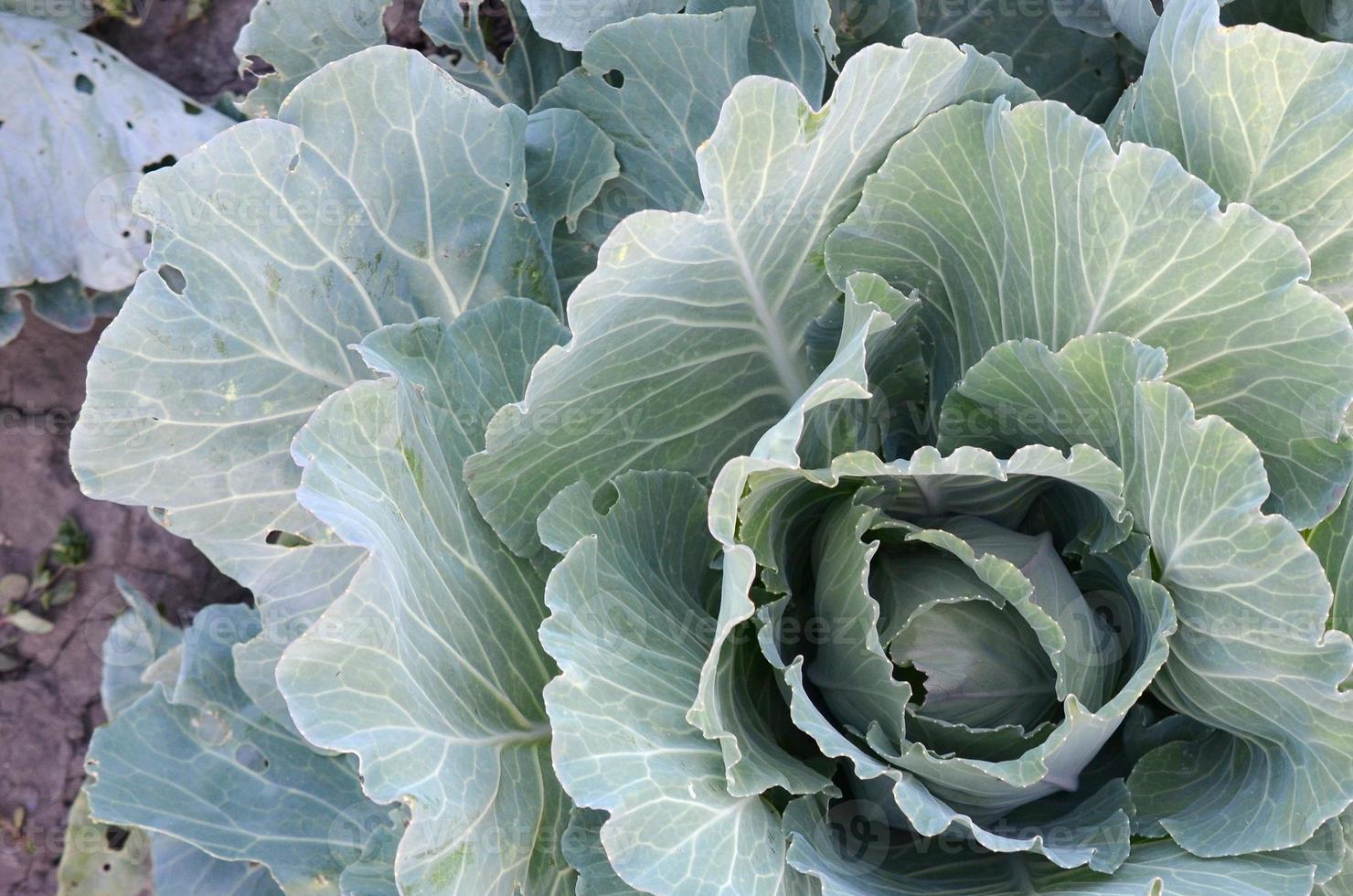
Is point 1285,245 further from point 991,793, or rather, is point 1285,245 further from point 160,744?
point 160,744

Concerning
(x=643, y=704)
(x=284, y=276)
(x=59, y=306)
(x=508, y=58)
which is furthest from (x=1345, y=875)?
(x=59, y=306)

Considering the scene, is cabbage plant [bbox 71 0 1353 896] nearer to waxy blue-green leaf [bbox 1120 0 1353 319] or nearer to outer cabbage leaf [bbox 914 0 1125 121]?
waxy blue-green leaf [bbox 1120 0 1353 319]

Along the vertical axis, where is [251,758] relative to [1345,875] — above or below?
below

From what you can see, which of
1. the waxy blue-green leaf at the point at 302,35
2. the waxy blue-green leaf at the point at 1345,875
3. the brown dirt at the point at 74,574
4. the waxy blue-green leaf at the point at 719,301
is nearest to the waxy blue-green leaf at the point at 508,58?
the waxy blue-green leaf at the point at 302,35

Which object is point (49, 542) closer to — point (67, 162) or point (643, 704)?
point (67, 162)

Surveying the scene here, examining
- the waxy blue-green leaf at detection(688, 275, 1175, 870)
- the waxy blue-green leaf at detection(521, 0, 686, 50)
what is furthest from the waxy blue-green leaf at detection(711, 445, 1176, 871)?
the waxy blue-green leaf at detection(521, 0, 686, 50)
